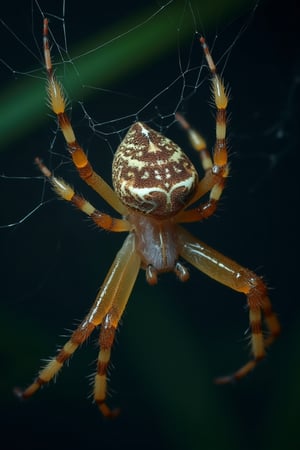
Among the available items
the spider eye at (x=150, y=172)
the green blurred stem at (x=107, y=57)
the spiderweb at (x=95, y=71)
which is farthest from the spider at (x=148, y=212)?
the green blurred stem at (x=107, y=57)

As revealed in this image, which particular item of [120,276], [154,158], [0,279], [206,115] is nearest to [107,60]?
[154,158]

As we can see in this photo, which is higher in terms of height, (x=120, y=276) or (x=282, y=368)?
(x=120, y=276)

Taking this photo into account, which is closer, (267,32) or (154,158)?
(154,158)

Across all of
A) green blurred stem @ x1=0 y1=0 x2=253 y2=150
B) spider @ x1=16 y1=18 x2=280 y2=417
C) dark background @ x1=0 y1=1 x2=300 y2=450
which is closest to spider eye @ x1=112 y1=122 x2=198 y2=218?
spider @ x1=16 y1=18 x2=280 y2=417

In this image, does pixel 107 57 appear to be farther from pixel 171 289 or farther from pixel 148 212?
pixel 171 289

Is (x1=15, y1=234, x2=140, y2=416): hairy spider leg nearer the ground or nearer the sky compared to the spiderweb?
nearer the ground

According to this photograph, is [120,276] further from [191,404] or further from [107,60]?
[191,404]

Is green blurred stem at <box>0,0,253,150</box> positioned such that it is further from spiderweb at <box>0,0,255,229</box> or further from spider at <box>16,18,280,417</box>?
spider at <box>16,18,280,417</box>
